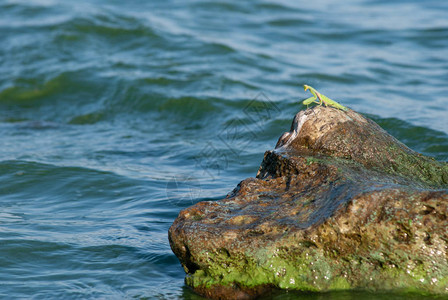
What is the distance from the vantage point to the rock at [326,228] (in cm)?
328

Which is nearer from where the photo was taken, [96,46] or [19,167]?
[19,167]

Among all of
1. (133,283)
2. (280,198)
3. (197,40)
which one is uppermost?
(197,40)

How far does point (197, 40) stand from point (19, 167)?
666 centimetres

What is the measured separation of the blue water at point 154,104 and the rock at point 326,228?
212 mm

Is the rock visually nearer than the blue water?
Yes

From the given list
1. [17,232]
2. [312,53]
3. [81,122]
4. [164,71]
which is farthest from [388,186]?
[312,53]

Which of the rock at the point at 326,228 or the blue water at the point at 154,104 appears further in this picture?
the blue water at the point at 154,104

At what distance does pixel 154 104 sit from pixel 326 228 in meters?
6.80

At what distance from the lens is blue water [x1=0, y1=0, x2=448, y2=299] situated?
178 inches

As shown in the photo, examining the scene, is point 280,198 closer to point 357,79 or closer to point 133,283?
point 133,283

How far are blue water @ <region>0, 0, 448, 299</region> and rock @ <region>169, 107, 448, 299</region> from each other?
21cm

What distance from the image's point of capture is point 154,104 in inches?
385

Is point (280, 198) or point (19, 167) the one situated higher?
point (280, 198)

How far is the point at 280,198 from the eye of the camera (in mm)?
3822
